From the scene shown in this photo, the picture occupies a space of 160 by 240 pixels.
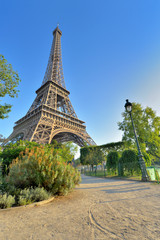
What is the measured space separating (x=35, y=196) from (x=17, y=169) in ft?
4.85

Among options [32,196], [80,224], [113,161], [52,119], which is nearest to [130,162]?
[113,161]

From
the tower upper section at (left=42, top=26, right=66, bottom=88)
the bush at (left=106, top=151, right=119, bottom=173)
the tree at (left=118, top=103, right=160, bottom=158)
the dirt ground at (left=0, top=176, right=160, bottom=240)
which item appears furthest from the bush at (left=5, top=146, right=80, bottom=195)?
the tower upper section at (left=42, top=26, right=66, bottom=88)

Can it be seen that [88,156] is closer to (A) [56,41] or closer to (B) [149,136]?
(B) [149,136]

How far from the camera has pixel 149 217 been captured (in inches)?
109

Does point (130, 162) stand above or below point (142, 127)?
below

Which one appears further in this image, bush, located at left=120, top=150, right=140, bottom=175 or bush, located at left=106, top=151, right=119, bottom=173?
bush, located at left=106, top=151, right=119, bottom=173

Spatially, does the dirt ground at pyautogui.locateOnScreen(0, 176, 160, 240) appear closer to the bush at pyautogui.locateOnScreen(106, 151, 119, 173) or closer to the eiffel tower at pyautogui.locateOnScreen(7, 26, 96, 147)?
the bush at pyautogui.locateOnScreen(106, 151, 119, 173)

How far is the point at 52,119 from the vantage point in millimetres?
27969

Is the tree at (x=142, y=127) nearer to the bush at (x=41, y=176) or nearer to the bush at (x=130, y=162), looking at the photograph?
the bush at (x=130, y=162)

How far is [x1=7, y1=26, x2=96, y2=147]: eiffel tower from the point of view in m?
25.1

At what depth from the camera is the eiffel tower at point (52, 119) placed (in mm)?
25138

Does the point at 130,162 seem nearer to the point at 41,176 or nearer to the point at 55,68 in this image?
the point at 41,176

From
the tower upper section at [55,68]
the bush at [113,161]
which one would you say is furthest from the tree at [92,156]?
the tower upper section at [55,68]

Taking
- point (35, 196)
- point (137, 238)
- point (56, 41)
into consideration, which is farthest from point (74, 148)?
point (56, 41)
